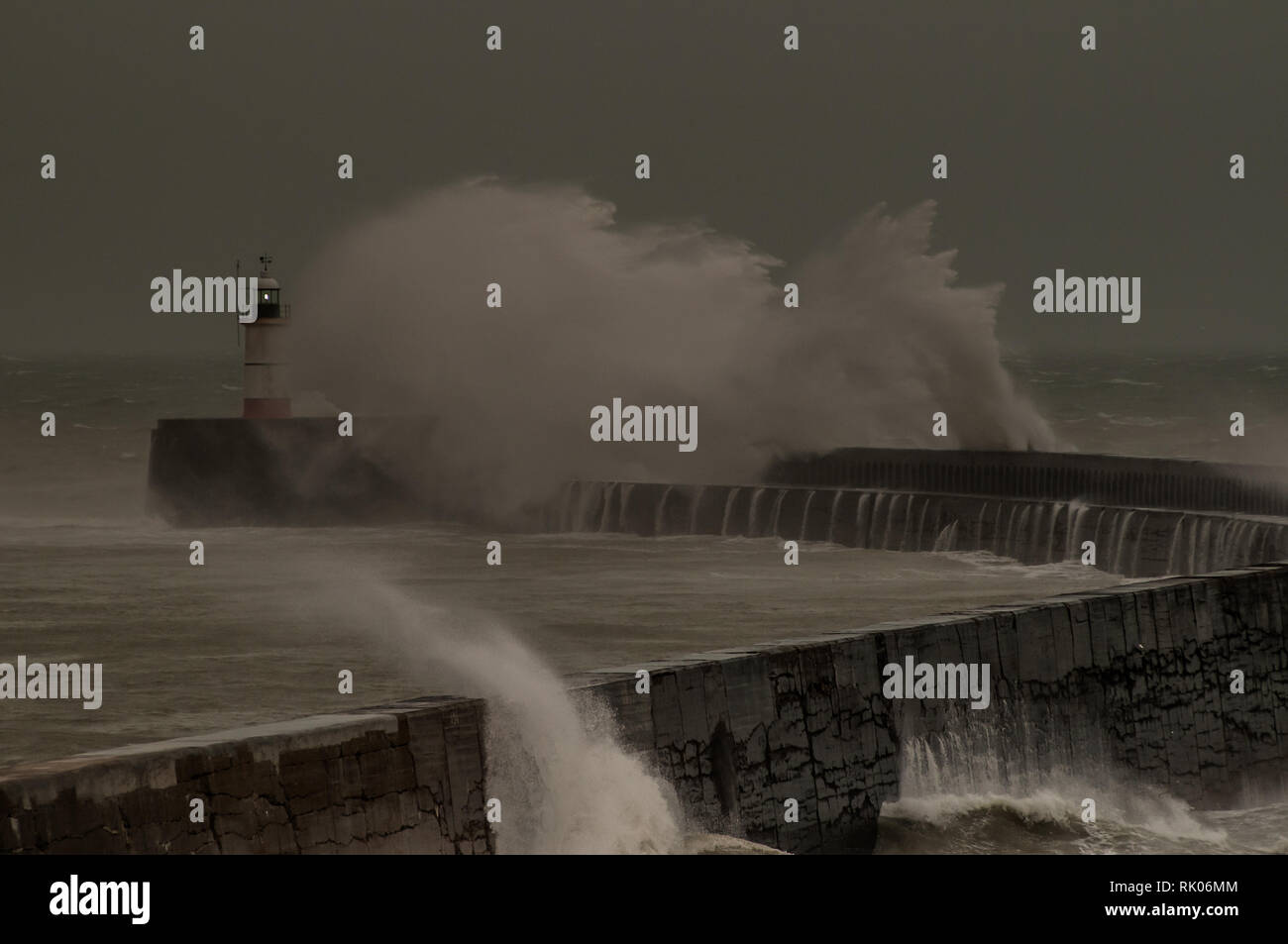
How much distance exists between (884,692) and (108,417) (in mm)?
60352

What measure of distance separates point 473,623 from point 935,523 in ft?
20.3

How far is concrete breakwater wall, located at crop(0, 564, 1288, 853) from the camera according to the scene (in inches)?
240

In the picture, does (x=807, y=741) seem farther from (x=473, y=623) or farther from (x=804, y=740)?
(x=473, y=623)

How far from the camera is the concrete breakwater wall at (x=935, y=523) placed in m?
16.2

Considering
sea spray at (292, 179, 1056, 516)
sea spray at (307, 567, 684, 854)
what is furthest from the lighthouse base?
sea spray at (307, 567, 684, 854)

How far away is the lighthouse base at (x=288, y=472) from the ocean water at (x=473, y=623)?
50 cm

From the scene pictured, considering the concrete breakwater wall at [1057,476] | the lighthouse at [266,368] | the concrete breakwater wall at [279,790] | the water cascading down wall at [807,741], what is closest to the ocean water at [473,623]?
the water cascading down wall at [807,741]

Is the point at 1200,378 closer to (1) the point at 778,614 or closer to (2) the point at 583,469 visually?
(2) the point at 583,469

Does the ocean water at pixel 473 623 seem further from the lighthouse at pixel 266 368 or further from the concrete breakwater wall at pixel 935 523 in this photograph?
the lighthouse at pixel 266 368

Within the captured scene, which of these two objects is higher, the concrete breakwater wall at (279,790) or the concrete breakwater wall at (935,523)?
the concrete breakwater wall at (935,523)

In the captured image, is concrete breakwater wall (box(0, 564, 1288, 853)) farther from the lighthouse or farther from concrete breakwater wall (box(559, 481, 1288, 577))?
the lighthouse

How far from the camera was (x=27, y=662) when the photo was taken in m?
14.3

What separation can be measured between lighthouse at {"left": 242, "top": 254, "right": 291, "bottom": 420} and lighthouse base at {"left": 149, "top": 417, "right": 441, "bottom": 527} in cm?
69
